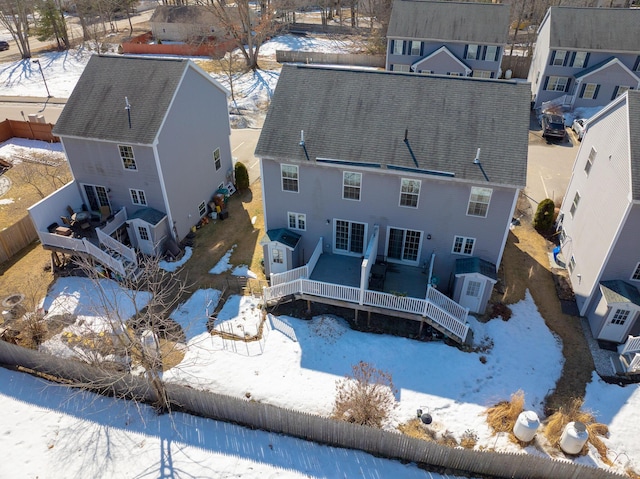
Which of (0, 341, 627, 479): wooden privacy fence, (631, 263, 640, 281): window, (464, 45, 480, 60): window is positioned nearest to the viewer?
(0, 341, 627, 479): wooden privacy fence

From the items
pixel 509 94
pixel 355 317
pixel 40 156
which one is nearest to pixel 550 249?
pixel 509 94

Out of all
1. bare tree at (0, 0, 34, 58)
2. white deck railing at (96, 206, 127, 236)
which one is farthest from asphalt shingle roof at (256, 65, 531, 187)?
bare tree at (0, 0, 34, 58)

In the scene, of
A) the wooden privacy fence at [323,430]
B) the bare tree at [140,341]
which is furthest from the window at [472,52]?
the wooden privacy fence at [323,430]

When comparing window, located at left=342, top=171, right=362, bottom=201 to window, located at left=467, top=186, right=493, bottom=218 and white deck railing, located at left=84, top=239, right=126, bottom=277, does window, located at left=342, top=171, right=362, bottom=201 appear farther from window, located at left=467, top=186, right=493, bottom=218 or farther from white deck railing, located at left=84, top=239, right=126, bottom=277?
white deck railing, located at left=84, top=239, right=126, bottom=277

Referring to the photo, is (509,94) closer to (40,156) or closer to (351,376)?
(351,376)

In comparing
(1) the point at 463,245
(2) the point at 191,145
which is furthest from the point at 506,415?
(2) the point at 191,145

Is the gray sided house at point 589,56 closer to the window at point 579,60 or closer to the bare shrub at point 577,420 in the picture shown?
the window at point 579,60
